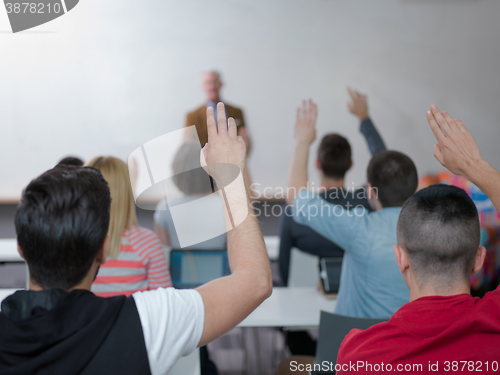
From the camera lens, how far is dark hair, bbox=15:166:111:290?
2.07ft

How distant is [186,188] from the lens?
77.5 inches

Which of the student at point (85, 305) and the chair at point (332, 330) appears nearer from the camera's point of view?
the student at point (85, 305)

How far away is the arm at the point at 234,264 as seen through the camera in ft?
2.21

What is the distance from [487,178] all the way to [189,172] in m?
1.28

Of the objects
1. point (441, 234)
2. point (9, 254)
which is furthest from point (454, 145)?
point (9, 254)

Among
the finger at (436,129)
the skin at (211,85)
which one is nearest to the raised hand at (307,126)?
the finger at (436,129)

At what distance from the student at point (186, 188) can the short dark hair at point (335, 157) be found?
633 millimetres

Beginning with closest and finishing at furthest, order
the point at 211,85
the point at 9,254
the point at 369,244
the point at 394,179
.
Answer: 1. the point at 369,244
2. the point at 394,179
3. the point at 9,254
4. the point at 211,85

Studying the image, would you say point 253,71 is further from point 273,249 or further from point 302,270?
point 302,270

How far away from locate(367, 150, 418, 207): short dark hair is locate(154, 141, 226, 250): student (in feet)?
1.93

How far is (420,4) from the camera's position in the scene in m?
3.78

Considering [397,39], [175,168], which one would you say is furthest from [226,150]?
[397,39]

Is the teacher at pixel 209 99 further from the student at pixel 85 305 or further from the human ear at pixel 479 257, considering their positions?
the student at pixel 85 305

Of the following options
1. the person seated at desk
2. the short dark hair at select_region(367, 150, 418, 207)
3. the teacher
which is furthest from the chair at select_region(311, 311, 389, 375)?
the teacher
